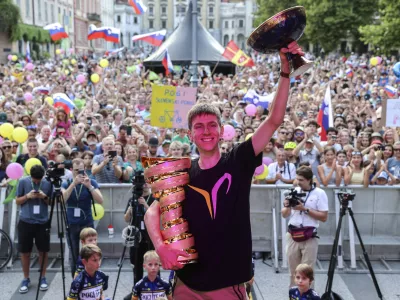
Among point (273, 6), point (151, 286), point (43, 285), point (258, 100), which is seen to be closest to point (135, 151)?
point (43, 285)

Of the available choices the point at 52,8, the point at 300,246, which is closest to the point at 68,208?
the point at 300,246

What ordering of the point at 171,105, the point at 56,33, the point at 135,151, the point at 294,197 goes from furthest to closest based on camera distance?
the point at 56,33
the point at 171,105
the point at 135,151
the point at 294,197

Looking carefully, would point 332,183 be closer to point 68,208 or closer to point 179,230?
point 68,208

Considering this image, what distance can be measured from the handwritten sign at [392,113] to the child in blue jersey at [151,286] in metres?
5.66

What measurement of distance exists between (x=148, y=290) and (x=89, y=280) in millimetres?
598

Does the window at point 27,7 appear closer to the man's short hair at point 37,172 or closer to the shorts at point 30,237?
the man's short hair at point 37,172

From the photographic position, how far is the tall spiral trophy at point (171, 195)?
2.52 m

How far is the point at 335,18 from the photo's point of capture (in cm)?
4538

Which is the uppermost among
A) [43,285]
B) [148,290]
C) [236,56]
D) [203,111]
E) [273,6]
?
[273,6]

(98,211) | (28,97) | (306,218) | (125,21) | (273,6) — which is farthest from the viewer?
(125,21)

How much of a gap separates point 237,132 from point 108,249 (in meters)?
3.67

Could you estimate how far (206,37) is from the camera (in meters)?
20.9

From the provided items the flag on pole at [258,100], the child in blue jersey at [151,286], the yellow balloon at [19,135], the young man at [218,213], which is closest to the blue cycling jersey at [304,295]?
the child in blue jersey at [151,286]

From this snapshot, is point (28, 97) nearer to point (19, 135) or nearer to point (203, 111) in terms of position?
point (19, 135)
